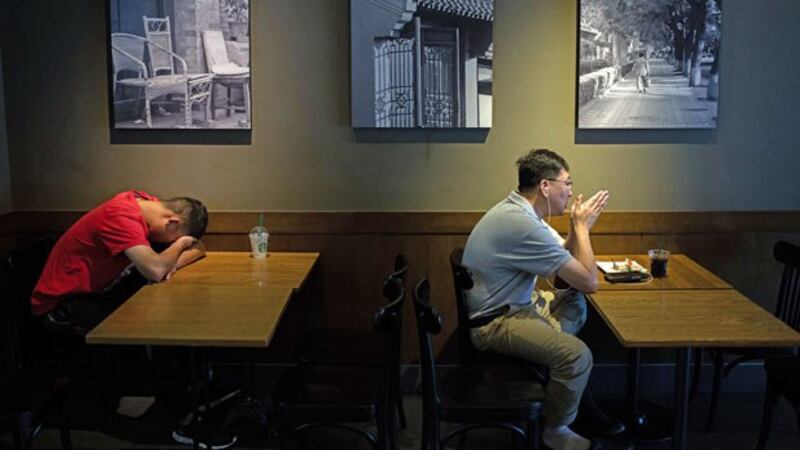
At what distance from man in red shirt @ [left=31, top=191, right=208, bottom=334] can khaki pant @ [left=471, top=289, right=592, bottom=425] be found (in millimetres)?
1335

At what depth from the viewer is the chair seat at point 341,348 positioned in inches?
129

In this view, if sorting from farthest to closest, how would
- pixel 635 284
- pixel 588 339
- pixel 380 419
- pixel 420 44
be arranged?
pixel 588 339, pixel 420 44, pixel 635 284, pixel 380 419

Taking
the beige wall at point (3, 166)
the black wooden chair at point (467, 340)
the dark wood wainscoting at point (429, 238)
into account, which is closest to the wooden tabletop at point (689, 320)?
the black wooden chair at point (467, 340)

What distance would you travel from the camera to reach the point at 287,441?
2889 mm

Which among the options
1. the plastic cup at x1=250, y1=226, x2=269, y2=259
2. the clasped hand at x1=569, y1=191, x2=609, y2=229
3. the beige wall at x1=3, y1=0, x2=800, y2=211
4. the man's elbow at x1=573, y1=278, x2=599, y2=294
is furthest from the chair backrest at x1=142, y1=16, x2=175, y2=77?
the man's elbow at x1=573, y1=278, x2=599, y2=294

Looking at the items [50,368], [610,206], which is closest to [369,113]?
[610,206]

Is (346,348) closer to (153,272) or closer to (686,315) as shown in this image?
(153,272)

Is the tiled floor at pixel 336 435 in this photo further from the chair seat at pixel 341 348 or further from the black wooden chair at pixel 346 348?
the chair seat at pixel 341 348

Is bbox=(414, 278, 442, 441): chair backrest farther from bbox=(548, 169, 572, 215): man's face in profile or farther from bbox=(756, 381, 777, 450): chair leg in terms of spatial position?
bbox=(756, 381, 777, 450): chair leg

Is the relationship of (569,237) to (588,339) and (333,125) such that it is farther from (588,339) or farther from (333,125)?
(333,125)

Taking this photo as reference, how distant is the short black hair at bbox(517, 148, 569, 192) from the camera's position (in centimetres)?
328

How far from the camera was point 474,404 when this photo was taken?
2.81m

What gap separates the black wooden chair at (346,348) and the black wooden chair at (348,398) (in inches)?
8.0

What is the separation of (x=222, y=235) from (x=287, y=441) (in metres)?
1.37
